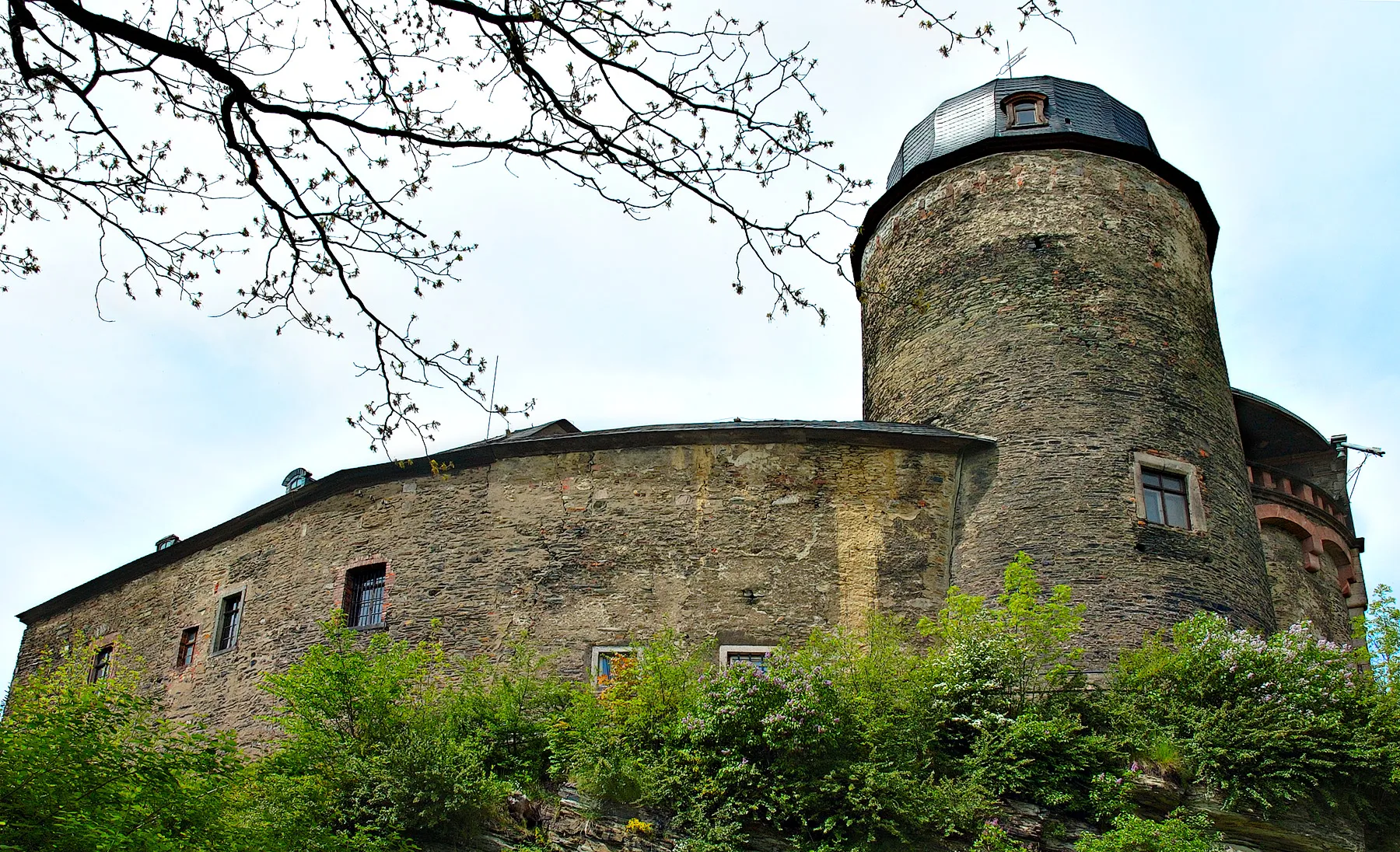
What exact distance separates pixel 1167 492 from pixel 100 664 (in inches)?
638

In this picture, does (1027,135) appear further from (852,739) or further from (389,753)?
(389,753)

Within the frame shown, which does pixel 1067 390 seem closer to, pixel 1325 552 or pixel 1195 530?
pixel 1195 530

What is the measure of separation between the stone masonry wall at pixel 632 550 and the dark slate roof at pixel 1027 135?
12.5 ft

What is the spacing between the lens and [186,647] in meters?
18.8

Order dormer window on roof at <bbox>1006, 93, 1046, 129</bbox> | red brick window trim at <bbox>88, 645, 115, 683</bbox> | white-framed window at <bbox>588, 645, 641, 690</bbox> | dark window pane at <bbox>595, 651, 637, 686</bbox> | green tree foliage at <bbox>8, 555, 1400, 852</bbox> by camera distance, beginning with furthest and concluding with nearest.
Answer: red brick window trim at <bbox>88, 645, 115, 683</bbox>
dormer window on roof at <bbox>1006, 93, 1046, 129</bbox>
white-framed window at <bbox>588, 645, 641, 690</bbox>
dark window pane at <bbox>595, 651, 637, 686</bbox>
green tree foliage at <bbox>8, 555, 1400, 852</bbox>

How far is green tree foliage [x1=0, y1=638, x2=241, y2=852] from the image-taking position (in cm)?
924

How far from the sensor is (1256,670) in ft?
41.1

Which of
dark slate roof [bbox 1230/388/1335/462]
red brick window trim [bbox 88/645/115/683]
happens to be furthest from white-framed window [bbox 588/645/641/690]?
dark slate roof [bbox 1230/388/1335/462]

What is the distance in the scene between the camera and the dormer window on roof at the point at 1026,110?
59.6 feet

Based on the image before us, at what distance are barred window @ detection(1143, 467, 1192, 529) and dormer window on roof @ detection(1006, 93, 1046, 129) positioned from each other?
549 centimetres

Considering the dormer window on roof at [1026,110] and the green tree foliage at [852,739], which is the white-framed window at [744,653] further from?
the dormer window on roof at [1026,110]

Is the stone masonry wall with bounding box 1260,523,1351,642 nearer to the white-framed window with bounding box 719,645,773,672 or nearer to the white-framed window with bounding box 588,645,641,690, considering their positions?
the white-framed window with bounding box 719,645,773,672

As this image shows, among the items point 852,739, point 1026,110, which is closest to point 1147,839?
point 852,739

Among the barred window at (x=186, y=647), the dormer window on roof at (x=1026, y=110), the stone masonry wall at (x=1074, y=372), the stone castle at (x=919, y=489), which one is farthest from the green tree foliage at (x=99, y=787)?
the dormer window on roof at (x=1026, y=110)
